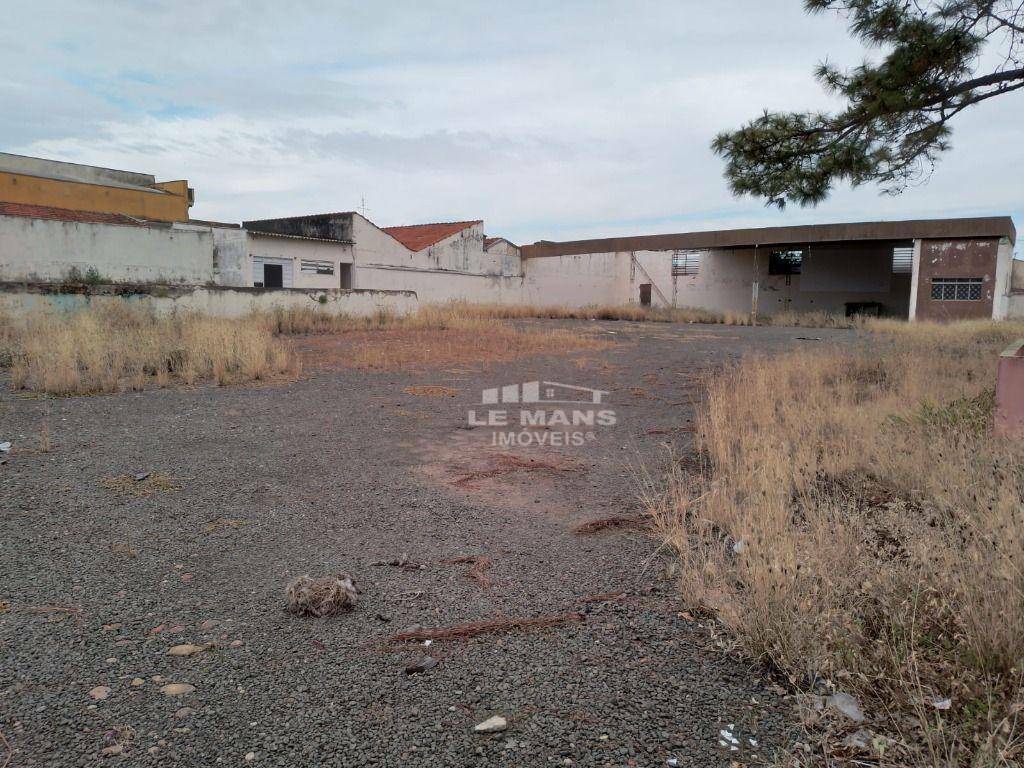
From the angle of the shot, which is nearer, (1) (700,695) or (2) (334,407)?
(1) (700,695)

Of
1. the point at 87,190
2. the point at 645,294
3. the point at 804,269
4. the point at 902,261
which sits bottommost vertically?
the point at 645,294

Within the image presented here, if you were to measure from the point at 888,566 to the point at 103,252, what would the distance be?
16.4 meters

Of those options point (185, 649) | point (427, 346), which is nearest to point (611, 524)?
point (185, 649)

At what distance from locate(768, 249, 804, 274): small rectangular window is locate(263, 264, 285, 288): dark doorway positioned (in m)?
21.3

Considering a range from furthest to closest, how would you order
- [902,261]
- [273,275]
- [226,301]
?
[902,261], [273,275], [226,301]

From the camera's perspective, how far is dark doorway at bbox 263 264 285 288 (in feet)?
73.6

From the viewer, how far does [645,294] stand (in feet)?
103

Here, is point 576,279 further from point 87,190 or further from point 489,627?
point 489,627

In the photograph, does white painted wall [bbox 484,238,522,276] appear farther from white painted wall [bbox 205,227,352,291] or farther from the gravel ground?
the gravel ground

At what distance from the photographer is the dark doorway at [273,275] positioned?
73.6 ft

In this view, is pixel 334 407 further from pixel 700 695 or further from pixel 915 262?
pixel 915 262

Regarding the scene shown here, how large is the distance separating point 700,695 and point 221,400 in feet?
21.9

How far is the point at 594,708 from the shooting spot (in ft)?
6.81

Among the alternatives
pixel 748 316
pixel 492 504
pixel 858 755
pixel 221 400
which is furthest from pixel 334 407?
pixel 748 316
